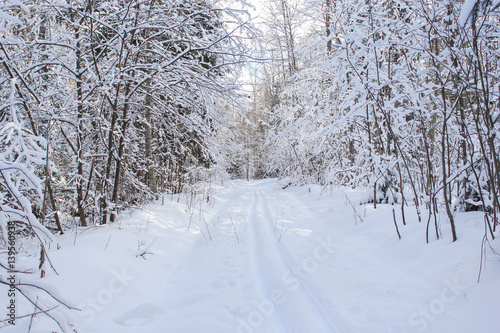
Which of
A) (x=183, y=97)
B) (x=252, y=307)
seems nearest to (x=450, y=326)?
(x=252, y=307)

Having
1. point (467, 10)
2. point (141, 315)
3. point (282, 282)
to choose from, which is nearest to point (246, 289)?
point (282, 282)

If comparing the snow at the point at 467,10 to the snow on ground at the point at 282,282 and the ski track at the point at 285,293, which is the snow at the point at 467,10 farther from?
the ski track at the point at 285,293

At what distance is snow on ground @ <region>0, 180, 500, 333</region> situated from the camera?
2.16 meters

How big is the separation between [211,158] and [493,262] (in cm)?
804

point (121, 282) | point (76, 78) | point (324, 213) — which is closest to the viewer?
point (121, 282)

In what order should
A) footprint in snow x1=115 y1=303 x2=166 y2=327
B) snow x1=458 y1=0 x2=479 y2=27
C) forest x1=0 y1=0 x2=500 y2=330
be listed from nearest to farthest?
1. snow x1=458 y1=0 x2=479 y2=27
2. footprint in snow x1=115 y1=303 x2=166 y2=327
3. forest x1=0 y1=0 x2=500 y2=330

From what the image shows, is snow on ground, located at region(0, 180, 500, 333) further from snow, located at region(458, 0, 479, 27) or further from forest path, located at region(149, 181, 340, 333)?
snow, located at region(458, 0, 479, 27)

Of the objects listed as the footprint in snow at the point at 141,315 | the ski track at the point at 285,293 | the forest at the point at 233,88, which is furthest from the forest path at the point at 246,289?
the forest at the point at 233,88

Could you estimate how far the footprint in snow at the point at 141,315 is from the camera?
7.62 ft

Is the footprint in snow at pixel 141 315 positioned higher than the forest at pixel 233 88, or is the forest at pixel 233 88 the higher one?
the forest at pixel 233 88

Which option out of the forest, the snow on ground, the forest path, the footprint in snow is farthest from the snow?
the footprint in snow

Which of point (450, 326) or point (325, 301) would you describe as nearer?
point (450, 326)

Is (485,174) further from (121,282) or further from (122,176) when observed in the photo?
(122,176)

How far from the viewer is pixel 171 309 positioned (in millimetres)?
2555
